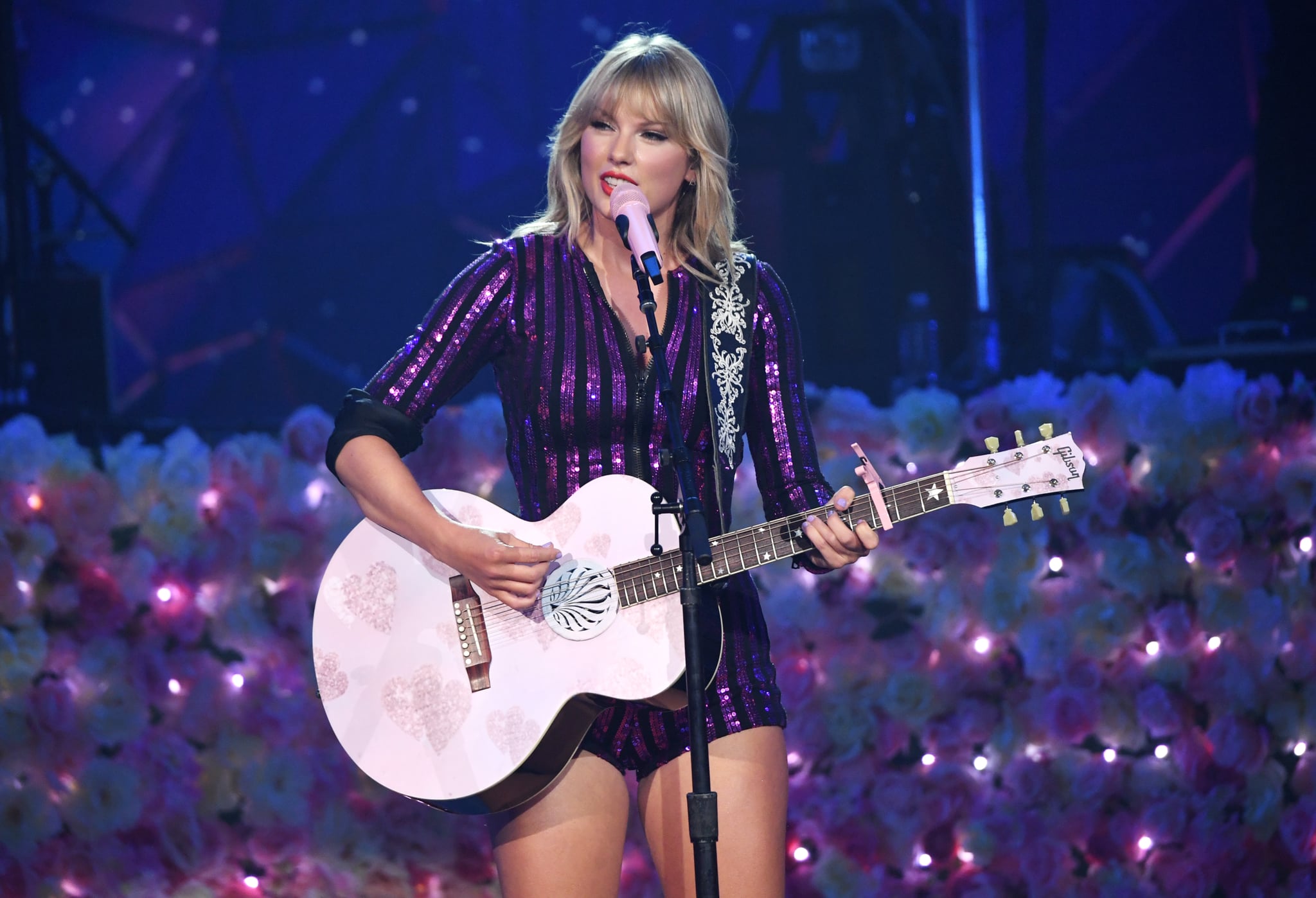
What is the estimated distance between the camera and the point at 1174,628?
366 centimetres

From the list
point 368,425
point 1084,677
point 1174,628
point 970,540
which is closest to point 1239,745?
point 1174,628

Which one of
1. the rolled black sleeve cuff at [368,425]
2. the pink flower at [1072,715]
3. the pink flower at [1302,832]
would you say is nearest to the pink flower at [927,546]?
the pink flower at [1072,715]

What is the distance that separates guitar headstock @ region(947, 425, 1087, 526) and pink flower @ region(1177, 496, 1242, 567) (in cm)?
181

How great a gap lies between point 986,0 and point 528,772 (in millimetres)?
3202

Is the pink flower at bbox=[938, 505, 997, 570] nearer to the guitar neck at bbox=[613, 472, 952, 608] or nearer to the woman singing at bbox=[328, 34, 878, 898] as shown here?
the woman singing at bbox=[328, 34, 878, 898]

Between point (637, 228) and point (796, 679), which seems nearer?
point (637, 228)

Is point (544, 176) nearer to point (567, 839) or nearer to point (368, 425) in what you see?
point (368, 425)

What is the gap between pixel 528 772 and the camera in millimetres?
2053

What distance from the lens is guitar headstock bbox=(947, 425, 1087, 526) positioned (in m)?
2.12

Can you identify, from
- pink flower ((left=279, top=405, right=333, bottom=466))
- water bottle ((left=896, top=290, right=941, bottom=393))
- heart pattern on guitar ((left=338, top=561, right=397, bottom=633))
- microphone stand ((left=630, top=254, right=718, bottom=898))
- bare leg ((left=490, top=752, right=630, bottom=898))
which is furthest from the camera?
water bottle ((left=896, top=290, right=941, bottom=393))

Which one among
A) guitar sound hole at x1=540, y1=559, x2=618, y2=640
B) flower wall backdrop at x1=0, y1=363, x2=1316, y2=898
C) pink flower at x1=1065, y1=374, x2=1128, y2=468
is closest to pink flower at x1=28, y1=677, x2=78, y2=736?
flower wall backdrop at x1=0, y1=363, x2=1316, y2=898

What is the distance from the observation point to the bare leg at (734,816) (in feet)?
6.75

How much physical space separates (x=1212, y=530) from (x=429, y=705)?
262 centimetres

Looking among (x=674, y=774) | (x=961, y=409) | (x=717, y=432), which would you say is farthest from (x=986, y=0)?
(x=674, y=774)
